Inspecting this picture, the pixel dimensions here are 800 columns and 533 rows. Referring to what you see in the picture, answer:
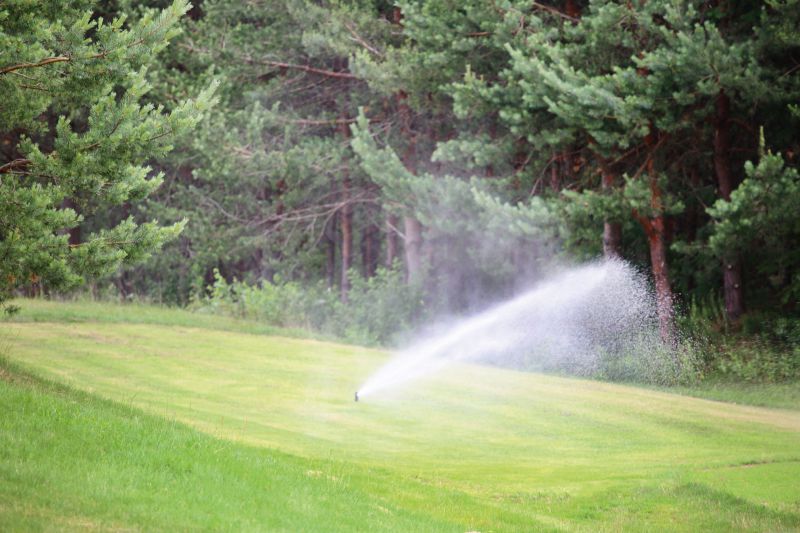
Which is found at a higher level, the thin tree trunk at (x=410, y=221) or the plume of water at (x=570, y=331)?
the thin tree trunk at (x=410, y=221)

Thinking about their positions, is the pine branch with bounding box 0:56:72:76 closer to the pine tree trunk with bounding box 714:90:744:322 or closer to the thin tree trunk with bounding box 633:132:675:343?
the thin tree trunk with bounding box 633:132:675:343

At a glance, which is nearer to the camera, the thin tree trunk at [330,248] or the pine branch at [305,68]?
the pine branch at [305,68]

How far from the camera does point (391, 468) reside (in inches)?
452

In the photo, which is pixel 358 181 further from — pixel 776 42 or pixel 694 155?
pixel 776 42

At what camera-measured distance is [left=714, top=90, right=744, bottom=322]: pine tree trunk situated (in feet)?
71.6

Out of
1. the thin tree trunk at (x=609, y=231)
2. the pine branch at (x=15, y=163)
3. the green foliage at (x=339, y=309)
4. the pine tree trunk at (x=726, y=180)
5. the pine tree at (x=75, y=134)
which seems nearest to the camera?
the pine tree at (x=75, y=134)

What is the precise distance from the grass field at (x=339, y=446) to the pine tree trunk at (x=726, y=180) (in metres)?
4.01

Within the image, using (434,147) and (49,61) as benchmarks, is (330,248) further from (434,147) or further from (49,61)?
(49,61)

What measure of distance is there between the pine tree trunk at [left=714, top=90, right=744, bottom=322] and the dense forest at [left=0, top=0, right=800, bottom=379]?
0.05m

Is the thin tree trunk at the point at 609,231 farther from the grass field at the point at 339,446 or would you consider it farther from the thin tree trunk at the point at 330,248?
the thin tree trunk at the point at 330,248

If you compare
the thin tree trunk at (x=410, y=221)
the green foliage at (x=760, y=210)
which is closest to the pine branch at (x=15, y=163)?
the green foliage at (x=760, y=210)

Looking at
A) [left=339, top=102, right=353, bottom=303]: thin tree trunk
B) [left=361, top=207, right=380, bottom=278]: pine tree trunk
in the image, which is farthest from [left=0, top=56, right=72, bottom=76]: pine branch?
[left=361, top=207, right=380, bottom=278]: pine tree trunk

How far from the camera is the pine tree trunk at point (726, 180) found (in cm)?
2181

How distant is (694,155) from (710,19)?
3218 mm
